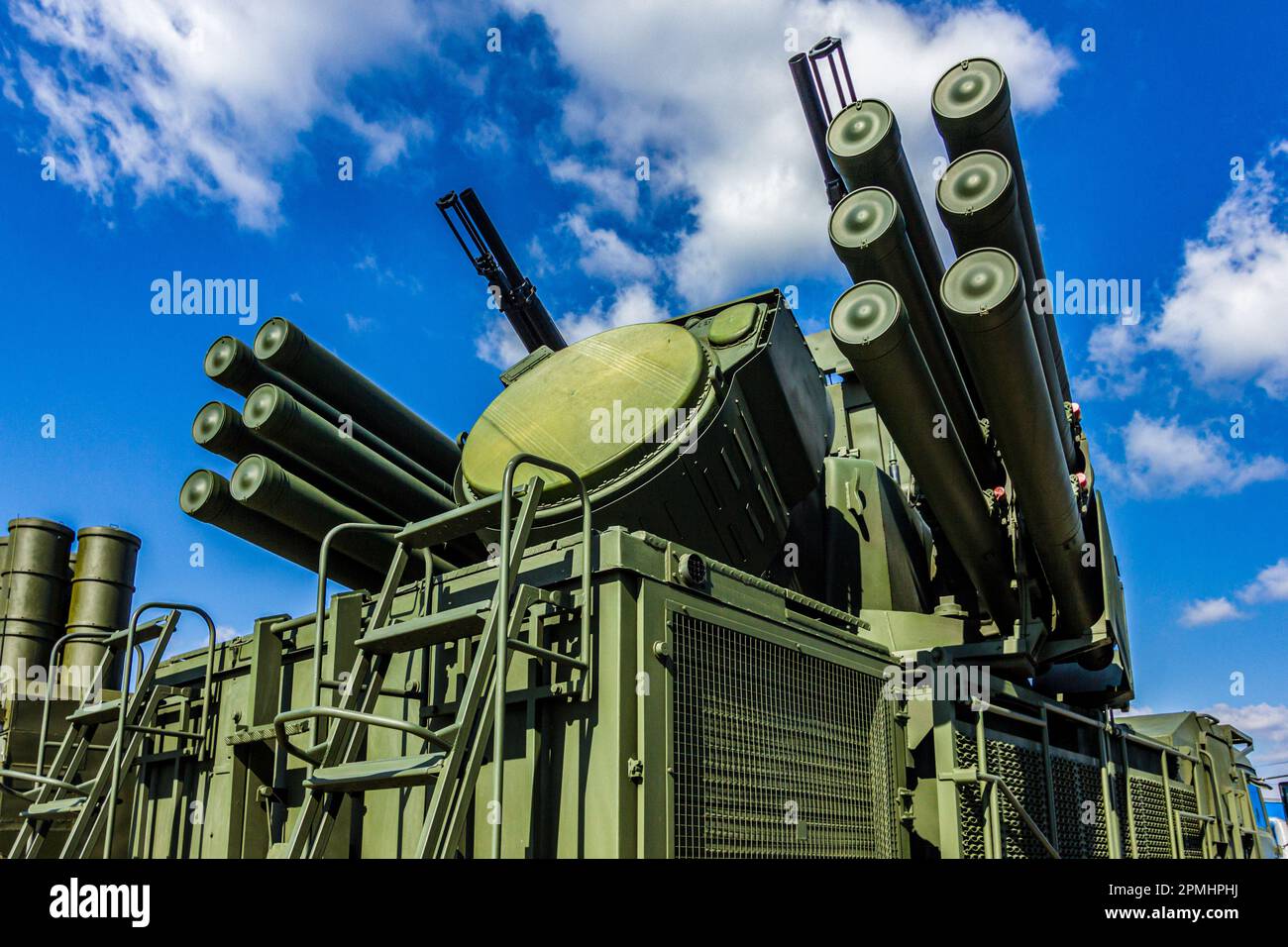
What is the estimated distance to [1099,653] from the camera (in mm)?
7230

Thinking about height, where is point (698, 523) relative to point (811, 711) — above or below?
above

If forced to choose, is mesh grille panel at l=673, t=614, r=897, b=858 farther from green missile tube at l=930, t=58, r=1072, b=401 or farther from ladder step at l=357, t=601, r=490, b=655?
green missile tube at l=930, t=58, r=1072, b=401

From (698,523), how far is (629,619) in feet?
5.37

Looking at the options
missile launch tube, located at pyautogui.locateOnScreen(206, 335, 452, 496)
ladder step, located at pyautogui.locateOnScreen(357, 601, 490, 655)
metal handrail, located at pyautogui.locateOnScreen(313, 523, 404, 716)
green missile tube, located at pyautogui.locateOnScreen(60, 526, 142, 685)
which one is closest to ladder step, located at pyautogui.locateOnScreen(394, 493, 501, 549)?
metal handrail, located at pyautogui.locateOnScreen(313, 523, 404, 716)

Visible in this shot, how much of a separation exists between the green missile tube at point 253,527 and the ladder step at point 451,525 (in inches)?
73.2

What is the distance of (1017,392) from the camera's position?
548 centimetres

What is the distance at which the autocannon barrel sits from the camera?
671 centimetres

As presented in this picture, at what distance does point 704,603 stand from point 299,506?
9.58ft

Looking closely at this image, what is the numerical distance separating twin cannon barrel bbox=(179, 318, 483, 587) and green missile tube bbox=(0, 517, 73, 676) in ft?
11.4

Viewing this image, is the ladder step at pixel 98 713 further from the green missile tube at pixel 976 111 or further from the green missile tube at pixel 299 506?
the green missile tube at pixel 976 111

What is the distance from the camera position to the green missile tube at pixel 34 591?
9.02 m
